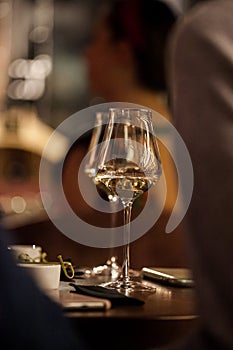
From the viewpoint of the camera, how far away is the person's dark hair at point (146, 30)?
113 inches

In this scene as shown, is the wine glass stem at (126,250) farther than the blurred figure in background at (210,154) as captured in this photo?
Yes

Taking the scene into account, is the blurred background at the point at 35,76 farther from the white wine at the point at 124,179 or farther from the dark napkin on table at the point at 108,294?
the dark napkin on table at the point at 108,294

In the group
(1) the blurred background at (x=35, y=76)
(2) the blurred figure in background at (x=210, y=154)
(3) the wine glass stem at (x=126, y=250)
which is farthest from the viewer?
(1) the blurred background at (x=35, y=76)

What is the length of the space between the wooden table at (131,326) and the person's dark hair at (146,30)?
184 centimetres

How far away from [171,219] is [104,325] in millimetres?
1208

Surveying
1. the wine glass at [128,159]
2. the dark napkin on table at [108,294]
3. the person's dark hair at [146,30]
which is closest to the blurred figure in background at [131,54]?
the person's dark hair at [146,30]

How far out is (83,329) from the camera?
1043mm

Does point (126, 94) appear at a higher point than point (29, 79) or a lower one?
lower

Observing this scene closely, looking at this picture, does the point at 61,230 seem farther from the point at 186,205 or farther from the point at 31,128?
the point at 31,128

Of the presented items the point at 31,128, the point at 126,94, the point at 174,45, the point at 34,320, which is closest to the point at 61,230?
the point at 126,94

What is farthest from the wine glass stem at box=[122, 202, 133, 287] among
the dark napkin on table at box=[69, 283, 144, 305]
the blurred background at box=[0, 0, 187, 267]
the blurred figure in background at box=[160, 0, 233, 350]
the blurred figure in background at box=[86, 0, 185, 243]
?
the blurred background at box=[0, 0, 187, 267]

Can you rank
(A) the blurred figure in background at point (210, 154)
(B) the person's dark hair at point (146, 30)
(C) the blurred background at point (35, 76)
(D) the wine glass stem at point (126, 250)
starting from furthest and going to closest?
(C) the blurred background at point (35, 76), (B) the person's dark hair at point (146, 30), (D) the wine glass stem at point (126, 250), (A) the blurred figure in background at point (210, 154)

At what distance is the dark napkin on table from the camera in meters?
1.13

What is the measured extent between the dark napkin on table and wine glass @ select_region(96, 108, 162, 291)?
6.2 inches
